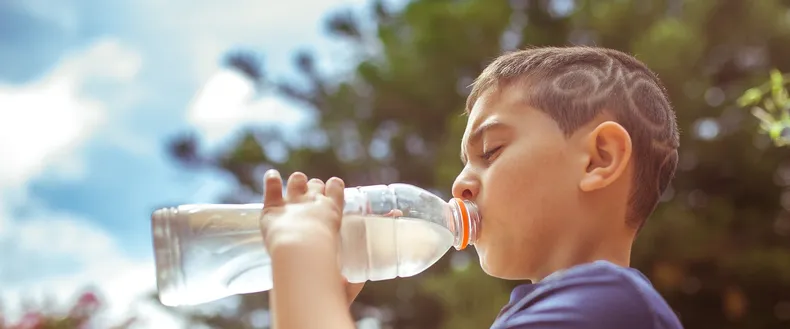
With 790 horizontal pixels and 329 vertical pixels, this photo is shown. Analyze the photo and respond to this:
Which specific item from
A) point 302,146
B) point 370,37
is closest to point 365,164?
point 302,146

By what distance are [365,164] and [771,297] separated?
1.43 m

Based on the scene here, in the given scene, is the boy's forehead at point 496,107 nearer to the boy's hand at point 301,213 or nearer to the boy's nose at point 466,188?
the boy's nose at point 466,188

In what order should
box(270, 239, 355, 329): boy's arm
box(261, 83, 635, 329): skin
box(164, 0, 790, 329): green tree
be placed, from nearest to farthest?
box(270, 239, 355, 329): boy's arm
box(261, 83, 635, 329): skin
box(164, 0, 790, 329): green tree

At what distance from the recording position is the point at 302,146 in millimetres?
3205

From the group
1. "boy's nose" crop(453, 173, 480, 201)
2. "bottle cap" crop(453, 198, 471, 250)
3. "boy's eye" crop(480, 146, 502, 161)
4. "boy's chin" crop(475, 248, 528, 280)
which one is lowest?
"boy's chin" crop(475, 248, 528, 280)

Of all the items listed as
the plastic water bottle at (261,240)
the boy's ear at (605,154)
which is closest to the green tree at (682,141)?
the plastic water bottle at (261,240)

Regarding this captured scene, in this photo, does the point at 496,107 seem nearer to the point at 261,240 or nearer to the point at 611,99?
the point at 611,99

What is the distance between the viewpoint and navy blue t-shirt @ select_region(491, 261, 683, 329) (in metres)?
0.53

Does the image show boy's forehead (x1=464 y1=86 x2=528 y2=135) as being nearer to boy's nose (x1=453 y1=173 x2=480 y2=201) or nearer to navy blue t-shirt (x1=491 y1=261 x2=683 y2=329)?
boy's nose (x1=453 y1=173 x2=480 y2=201)

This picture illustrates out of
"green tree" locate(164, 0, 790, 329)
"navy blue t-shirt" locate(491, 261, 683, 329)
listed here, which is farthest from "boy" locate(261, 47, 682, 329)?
"green tree" locate(164, 0, 790, 329)

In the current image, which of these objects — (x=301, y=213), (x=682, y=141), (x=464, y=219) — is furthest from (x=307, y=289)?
(x=682, y=141)

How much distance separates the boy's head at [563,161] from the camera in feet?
2.07

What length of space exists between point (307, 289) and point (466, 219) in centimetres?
18

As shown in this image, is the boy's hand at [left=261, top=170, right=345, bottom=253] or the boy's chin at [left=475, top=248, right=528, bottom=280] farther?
the boy's chin at [left=475, top=248, right=528, bottom=280]
